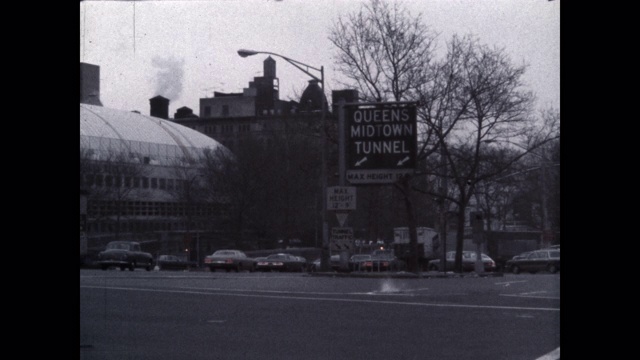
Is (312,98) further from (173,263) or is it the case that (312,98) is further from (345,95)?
(173,263)

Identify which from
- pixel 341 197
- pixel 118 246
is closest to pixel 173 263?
pixel 118 246

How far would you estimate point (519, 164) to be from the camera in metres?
29.8

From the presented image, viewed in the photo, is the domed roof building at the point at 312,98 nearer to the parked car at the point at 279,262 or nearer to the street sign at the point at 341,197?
the parked car at the point at 279,262

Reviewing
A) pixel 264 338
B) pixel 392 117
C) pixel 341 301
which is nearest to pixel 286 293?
pixel 341 301

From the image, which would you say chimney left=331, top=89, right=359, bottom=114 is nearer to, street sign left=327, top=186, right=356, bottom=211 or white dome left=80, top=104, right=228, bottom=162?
white dome left=80, top=104, right=228, bottom=162

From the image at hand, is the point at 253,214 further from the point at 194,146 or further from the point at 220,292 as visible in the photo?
the point at 220,292

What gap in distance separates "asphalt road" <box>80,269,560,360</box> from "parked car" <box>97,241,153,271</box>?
11.5 metres

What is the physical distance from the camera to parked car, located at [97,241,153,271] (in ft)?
117

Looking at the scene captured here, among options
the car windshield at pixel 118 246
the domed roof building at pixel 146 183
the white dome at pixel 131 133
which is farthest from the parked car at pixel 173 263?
the white dome at pixel 131 133

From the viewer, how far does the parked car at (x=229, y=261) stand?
126 ft

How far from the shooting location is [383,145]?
17.9 metres

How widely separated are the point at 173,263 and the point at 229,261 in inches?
102

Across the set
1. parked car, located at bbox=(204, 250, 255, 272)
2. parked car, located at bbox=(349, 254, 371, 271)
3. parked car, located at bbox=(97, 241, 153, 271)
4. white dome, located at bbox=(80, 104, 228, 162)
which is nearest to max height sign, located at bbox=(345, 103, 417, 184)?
white dome, located at bbox=(80, 104, 228, 162)
